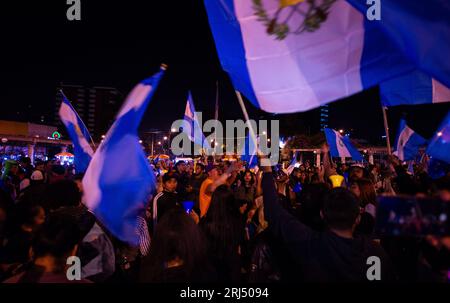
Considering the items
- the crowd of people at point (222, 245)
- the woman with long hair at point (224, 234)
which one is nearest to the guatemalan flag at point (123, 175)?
the crowd of people at point (222, 245)

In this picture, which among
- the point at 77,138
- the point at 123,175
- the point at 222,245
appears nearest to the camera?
the point at 123,175

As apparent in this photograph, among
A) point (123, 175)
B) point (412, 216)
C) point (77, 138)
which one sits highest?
point (77, 138)

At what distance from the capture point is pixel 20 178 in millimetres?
9234

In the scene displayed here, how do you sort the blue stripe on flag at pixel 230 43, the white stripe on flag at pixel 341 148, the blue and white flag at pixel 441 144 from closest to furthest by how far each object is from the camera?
the blue and white flag at pixel 441 144 < the blue stripe on flag at pixel 230 43 < the white stripe on flag at pixel 341 148

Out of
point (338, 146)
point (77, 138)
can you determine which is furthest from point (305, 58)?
point (338, 146)

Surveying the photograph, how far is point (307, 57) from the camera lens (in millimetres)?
2961

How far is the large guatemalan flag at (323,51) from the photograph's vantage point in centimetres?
240

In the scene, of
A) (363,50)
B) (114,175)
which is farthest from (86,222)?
(363,50)

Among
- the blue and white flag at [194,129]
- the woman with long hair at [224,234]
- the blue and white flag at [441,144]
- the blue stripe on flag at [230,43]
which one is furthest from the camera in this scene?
the blue and white flag at [194,129]

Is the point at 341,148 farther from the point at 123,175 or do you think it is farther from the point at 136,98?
the point at 123,175

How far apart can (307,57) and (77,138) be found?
4423 millimetres

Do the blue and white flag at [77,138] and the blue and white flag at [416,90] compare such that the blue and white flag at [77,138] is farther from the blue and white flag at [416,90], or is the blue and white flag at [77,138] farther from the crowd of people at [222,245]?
the blue and white flag at [416,90]

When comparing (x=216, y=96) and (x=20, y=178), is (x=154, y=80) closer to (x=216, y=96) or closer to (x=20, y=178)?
(x=20, y=178)

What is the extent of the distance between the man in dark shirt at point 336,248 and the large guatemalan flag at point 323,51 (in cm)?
104
